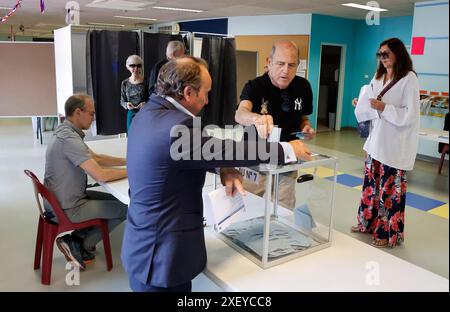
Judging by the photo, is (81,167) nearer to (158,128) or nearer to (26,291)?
(26,291)

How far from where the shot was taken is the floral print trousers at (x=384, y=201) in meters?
2.99

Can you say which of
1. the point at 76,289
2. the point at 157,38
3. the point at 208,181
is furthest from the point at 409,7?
the point at 76,289

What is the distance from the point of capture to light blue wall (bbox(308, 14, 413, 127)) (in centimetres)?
830

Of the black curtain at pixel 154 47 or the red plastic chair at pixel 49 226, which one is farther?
the black curtain at pixel 154 47

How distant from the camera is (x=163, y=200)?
4.08 feet

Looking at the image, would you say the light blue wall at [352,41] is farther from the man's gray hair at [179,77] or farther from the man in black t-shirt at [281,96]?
the man's gray hair at [179,77]

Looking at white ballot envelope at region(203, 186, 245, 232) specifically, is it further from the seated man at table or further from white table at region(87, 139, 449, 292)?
the seated man at table

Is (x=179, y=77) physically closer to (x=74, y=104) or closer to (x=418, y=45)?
(x=74, y=104)

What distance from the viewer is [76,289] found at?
7.98 ft

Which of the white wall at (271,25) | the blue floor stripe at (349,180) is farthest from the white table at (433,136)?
the white wall at (271,25)

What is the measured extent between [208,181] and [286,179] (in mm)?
544

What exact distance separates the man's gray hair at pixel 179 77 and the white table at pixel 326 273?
2.06 feet

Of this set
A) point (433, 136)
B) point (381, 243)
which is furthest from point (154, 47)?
point (433, 136)

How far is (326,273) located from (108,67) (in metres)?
4.15
